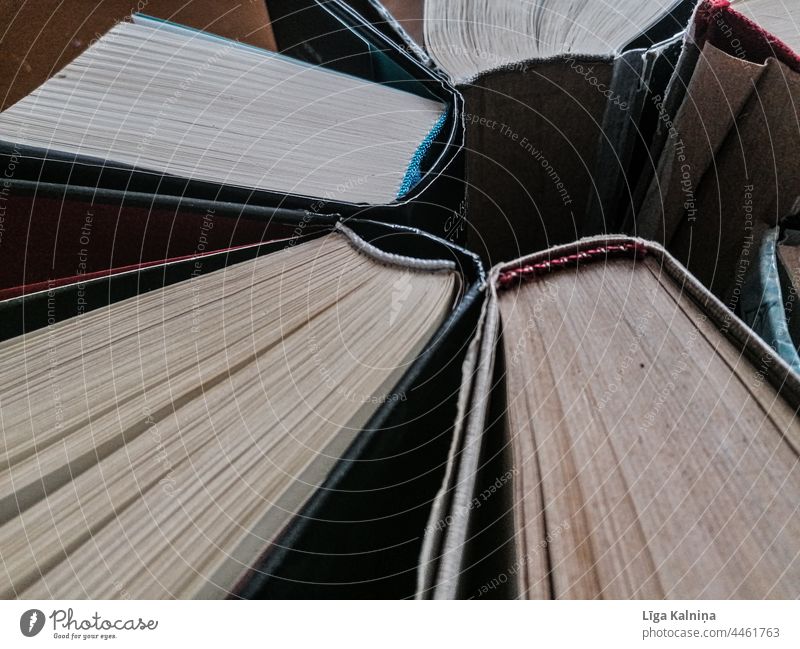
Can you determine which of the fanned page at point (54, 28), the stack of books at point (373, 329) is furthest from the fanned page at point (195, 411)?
the fanned page at point (54, 28)

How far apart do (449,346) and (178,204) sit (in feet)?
0.69

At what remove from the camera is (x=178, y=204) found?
0.37m

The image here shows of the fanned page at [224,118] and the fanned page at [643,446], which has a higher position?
the fanned page at [224,118]

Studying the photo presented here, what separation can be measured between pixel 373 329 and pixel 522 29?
1.34 feet

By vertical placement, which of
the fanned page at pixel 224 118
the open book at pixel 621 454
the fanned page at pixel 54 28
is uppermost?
the fanned page at pixel 54 28

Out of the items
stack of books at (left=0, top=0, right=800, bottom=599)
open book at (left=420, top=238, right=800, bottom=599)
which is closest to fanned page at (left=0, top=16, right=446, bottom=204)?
stack of books at (left=0, top=0, right=800, bottom=599)

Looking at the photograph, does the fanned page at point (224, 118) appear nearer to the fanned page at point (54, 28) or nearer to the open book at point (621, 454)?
the fanned page at point (54, 28)

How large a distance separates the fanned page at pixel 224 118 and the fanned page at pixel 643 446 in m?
0.18

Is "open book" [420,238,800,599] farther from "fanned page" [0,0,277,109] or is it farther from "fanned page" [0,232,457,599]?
"fanned page" [0,0,277,109]

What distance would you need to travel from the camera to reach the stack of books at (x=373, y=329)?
0.26 m

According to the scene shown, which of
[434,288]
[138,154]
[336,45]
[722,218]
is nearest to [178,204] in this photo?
[138,154]

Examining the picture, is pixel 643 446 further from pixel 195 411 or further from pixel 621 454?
pixel 195 411

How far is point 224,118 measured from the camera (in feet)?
1.42
